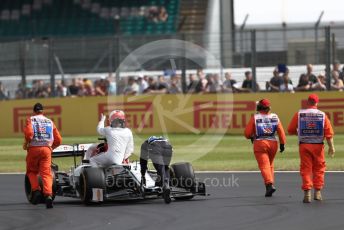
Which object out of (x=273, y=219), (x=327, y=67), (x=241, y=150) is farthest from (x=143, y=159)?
(x=327, y=67)

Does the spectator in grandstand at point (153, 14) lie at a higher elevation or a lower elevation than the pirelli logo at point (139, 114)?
higher

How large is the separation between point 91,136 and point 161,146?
16.4 m

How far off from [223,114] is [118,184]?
596 inches

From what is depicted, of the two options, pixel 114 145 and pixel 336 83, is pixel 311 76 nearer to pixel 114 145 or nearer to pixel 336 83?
pixel 336 83

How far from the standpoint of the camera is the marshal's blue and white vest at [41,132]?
1572 centimetres

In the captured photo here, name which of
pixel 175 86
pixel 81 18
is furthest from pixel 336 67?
pixel 81 18

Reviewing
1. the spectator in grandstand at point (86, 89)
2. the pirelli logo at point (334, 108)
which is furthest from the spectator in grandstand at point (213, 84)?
the spectator in grandstand at point (86, 89)

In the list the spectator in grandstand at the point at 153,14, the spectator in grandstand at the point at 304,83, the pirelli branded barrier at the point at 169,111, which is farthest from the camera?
the spectator in grandstand at the point at 153,14

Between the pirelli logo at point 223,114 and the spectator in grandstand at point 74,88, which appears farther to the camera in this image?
the spectator in grandstand at point 74,88

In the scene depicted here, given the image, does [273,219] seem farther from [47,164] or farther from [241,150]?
[241,150]

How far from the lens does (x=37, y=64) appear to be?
32688mm

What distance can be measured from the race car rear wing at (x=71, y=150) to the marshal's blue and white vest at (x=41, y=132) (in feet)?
3.40

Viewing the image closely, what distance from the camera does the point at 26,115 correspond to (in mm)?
32219

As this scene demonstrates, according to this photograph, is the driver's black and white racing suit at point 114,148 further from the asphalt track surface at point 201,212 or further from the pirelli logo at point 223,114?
the pirelli logo at point 223,114
